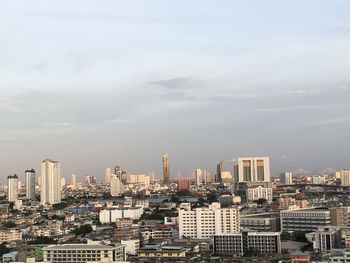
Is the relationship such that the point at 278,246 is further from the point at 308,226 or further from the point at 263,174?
the point at 263,174

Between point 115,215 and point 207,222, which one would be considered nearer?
point 207,222

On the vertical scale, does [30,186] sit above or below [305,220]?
above

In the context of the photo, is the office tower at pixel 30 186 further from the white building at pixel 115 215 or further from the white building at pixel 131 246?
the white building at pixel 131 246

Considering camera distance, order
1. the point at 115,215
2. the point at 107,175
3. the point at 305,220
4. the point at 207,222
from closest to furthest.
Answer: the point at 207,222 → the point at 305,220 → the point at 115,215 → the point at 107,175

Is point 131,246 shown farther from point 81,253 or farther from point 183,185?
point 183,185

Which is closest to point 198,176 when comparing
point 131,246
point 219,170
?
point 219,170

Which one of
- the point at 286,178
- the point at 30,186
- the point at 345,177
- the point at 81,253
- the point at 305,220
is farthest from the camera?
the point at 286,178

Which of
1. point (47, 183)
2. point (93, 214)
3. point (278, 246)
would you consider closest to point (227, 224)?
point (278, 246)

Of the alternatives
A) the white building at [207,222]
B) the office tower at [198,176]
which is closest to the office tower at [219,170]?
the office tower at [198,176]

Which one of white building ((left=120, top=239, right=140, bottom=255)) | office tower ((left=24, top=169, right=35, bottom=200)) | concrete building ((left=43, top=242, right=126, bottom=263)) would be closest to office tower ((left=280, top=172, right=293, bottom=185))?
office tower ((left=24, top=169, right=35, bottom=200))
